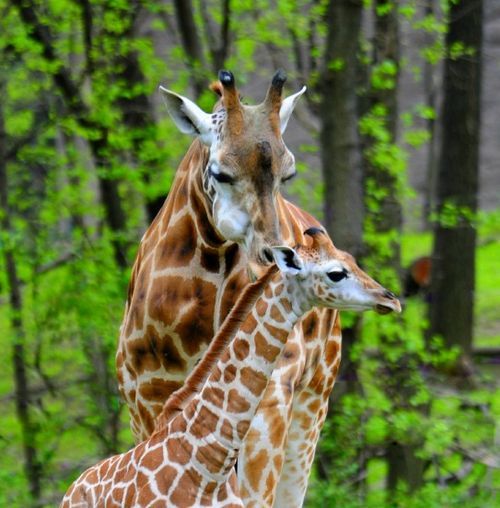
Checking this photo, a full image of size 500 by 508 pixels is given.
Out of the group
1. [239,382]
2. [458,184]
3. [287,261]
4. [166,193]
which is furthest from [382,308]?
[458,184]

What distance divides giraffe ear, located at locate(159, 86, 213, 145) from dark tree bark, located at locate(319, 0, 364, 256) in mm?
2389

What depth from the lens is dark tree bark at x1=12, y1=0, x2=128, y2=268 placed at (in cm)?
901

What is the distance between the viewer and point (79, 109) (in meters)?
9.10

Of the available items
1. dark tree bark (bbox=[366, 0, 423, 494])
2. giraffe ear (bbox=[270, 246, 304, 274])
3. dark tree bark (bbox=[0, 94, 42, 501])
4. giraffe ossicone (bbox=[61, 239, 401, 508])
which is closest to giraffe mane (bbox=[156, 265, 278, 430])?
giraffe ossicone (bbox=[61, 239, 401, 508])

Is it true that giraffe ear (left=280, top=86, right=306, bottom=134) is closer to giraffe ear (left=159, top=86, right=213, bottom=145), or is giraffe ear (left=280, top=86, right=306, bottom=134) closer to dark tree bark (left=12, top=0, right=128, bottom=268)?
giraffe ear (left=159, top=86, right=213, bottom=145)

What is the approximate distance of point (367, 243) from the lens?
8555mm

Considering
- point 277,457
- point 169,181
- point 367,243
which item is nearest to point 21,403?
point 169,181

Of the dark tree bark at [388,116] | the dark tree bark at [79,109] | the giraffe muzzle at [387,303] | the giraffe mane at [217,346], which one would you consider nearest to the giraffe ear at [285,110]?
the giraffe mane at [217,346]

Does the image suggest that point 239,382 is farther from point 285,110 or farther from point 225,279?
point 285,110

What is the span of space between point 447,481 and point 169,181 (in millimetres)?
3279

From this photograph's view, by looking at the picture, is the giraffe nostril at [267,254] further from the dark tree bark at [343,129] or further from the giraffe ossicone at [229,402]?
the dark tree bark at [343,129]

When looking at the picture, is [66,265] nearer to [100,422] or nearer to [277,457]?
[100,422]

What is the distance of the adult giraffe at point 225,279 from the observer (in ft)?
16.8

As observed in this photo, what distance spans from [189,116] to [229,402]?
1.51 metres
